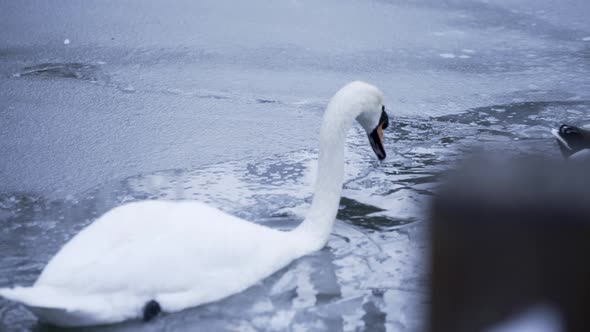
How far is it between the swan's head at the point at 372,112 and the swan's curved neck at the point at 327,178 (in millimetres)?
153

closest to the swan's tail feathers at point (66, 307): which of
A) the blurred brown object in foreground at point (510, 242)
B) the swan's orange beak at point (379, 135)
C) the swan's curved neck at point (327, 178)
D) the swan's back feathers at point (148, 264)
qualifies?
the swan's back feathers at point (148, 264)

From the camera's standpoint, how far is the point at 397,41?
24.0 feet

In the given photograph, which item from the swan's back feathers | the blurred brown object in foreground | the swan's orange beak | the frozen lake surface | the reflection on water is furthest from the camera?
the swan's orange beak

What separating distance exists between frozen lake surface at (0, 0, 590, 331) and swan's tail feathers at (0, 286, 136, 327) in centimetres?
7

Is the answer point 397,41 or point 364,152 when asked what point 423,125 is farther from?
point 397,41

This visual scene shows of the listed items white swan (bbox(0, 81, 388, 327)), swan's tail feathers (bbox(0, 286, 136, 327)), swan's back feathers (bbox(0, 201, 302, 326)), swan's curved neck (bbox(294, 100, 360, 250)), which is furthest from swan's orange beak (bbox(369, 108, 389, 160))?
swan's tail feathers (bbox(0, 286, 136, 327))

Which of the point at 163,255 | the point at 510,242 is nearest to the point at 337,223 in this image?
the point at 163,255

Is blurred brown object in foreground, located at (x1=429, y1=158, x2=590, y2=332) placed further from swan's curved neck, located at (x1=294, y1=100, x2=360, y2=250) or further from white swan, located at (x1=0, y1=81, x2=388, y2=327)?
swan's curved neck, located at (x1=294, y1=100, x2=360, y2=250)

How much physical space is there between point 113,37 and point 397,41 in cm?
267

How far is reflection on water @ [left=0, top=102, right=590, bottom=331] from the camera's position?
112 inches

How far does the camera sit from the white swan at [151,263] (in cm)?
262

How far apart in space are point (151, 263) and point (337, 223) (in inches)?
49.8

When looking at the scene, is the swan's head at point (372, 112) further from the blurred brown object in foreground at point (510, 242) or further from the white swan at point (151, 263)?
the blurred brown object in foreground at point (510, 242)

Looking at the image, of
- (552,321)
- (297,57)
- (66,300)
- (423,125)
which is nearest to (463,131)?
(423,125)
